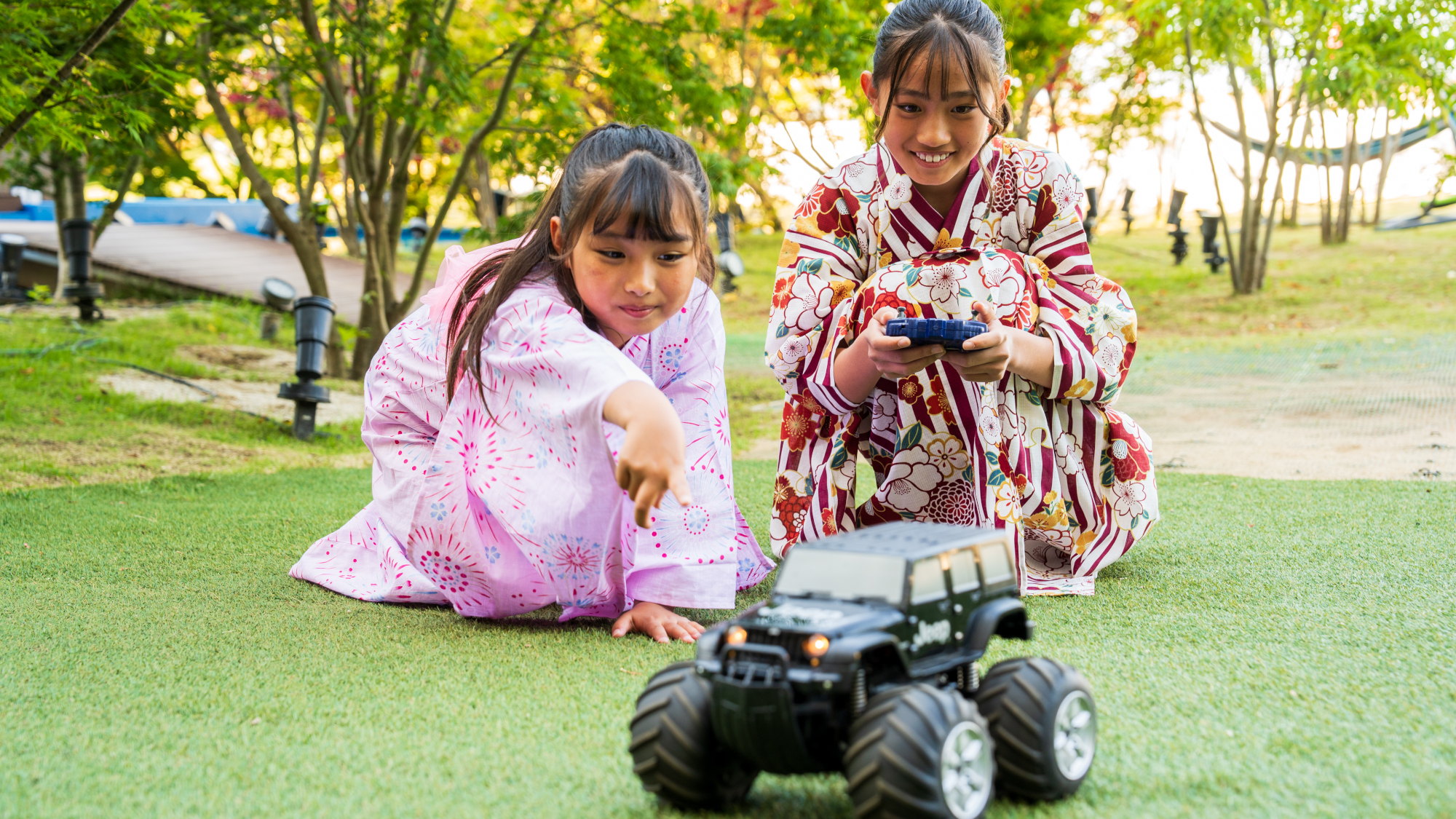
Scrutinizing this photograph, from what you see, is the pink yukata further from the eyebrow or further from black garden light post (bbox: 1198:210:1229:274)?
black garden light post (bbox: 1198:210:1229:274)

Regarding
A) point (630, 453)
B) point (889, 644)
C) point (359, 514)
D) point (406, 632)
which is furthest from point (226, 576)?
point (889, 644)

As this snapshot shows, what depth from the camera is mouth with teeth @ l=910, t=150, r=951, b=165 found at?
2361mm

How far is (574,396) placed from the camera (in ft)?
5.95

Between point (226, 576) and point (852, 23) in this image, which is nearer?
point (226, 576)

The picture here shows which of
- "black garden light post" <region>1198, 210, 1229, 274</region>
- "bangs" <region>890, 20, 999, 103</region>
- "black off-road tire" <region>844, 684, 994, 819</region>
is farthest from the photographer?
"black garden light post" <region>1198, 210, 1229, 274</region>

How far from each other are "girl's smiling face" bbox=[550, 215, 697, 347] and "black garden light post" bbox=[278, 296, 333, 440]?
3295mm

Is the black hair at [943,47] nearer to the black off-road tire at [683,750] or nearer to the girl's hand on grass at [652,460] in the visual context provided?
the girl's hand on grass at [652,460]

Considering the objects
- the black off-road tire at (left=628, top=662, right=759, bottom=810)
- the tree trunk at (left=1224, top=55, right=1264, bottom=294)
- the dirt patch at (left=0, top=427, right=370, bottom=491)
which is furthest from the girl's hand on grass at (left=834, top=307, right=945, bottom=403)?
the tree trunk at (left=1224, top=55, right=1264, bottom=294)

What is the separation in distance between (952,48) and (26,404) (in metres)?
4.86

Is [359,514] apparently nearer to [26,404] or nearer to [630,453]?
[630,453]

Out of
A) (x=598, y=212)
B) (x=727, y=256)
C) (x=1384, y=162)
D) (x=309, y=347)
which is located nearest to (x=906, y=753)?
(x=598, y=212)

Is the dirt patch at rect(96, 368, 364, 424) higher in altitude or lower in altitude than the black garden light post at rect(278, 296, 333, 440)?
lower

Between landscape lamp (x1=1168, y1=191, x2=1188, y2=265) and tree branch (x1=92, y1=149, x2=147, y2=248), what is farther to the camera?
landscape lamp (x1=1168, y1=191, x2=1188, y2=265)

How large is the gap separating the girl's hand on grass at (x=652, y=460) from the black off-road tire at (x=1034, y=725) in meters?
0.44
